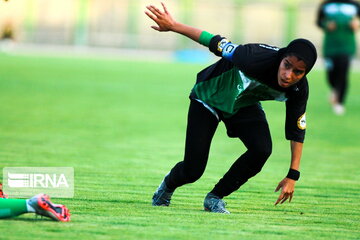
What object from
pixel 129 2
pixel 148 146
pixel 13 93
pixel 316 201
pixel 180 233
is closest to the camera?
pixel 180 233

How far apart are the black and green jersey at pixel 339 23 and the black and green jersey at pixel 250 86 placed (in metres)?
10.5

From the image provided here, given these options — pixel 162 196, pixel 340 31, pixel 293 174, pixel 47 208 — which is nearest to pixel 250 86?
pixel 293 174

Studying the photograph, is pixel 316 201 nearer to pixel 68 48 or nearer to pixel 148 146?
pixel 148 146

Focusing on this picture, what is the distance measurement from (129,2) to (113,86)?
1657 centimetres

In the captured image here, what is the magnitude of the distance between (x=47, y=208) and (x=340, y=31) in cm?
1222

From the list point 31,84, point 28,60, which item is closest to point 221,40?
point 31,84

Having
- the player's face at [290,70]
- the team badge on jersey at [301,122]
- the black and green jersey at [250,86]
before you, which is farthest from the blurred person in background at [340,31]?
the player's face at [290,70]

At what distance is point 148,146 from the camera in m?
12.2

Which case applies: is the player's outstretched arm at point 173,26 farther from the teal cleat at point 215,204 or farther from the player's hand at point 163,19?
the teal cleat at point 215,204

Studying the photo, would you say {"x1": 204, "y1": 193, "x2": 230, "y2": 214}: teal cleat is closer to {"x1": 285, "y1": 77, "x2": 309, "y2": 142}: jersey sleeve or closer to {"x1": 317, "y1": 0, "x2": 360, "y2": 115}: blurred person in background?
{"x1": 285, "y1": 77, "x2": 309, "y2": 142}: jersey sleeve

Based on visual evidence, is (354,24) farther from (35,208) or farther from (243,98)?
(35,208)

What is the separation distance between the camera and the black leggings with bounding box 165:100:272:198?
6.53m

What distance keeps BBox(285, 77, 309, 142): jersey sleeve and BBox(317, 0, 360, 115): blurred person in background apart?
35.1 feet

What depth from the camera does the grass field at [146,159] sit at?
5973mm
